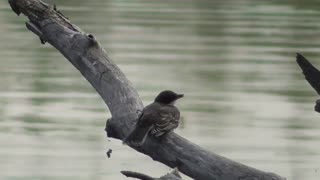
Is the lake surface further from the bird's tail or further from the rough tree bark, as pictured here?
the bird's tail

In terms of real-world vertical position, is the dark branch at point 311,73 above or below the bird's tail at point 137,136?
above

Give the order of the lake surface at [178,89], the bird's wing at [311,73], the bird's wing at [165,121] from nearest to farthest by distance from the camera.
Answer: the bird's wing at [311,73] < the bird's wing at [165,121] < the lake surface at [178,89]

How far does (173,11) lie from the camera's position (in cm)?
2011

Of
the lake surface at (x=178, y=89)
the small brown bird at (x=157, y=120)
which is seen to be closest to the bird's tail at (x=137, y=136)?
the small brown bird at (x=157, y=120)

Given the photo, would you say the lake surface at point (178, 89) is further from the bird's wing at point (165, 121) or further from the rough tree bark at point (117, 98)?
the rough tree bark at point (117, 98)

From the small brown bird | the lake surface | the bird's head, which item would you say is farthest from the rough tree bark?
the lake surface

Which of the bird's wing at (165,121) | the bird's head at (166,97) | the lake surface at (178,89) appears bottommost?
the lake surface at (178,89)

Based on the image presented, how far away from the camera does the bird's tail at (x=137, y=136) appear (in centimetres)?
488

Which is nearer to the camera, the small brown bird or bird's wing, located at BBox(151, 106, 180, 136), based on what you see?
the small brown bird

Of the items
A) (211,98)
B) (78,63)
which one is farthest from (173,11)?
(78,63)

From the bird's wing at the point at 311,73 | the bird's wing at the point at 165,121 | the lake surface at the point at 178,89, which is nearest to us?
the bird's wing at the point at 311,73

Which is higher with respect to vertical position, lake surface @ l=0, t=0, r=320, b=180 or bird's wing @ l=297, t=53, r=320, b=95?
bird's wing @ l=297, t=53, r=320, b=95

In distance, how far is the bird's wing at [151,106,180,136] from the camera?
5.02m

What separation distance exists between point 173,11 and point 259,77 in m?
7.83
